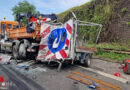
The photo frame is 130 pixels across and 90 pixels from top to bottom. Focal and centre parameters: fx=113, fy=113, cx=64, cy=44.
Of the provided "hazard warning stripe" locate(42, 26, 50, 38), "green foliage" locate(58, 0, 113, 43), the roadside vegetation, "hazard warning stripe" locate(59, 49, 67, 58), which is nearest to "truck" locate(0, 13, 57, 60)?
"hazard warning stripe" locate(42, 26, 50, 38)

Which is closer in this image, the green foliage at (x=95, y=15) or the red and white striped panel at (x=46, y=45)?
the red and white striped panel at (x=46, y=45)

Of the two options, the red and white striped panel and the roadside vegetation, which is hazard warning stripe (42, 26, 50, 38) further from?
the roadside vegetation

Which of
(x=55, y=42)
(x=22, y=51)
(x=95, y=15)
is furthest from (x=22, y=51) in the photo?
(x=95, y=15)

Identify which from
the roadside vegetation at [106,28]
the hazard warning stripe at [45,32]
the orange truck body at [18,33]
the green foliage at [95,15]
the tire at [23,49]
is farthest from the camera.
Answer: the green foliage at [95,15]

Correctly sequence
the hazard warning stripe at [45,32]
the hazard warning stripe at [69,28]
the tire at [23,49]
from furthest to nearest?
the tire at [23,49] < the hazard warning stripe at [45,32] < the hazard warning stripe at [69,28]

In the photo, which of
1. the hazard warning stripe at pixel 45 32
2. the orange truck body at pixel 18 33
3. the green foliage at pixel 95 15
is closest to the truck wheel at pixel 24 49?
the orange truck body at pixel 18 33

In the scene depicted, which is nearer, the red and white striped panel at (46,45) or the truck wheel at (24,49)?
the red and white striped panel at (46,45)

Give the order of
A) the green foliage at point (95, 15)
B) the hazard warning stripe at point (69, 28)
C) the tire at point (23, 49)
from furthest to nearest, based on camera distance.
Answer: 1. the green foliage at point (95, 15)
2. the tire at point (23, 49)
3. the hazard warning stripe at point (69, 28)

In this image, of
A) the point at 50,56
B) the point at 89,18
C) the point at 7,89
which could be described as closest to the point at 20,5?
the point at 89,18

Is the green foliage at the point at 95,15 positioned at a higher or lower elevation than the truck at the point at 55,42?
higher

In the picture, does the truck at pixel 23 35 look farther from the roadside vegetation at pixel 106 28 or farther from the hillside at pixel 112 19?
the hillside at pixel 112 19

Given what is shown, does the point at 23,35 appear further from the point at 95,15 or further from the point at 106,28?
the point at 95,15

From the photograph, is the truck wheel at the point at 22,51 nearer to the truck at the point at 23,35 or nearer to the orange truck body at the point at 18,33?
the truck at the point at 23,35

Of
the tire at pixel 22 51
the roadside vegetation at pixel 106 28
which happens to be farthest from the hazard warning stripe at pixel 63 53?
the roadside vegetation at pixel 106 28
